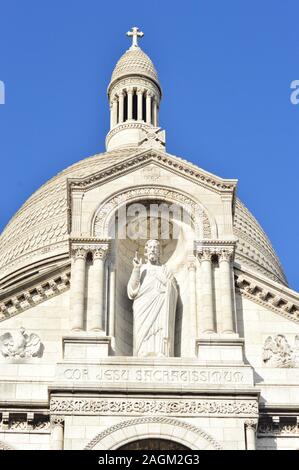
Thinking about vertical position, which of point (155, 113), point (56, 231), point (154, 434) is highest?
point (155, 113)

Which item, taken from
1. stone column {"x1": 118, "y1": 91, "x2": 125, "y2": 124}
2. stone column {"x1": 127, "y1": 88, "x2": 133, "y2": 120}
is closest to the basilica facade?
stone column {"x1": 127, "y1": 88, "x2": 133, "y2": 120}

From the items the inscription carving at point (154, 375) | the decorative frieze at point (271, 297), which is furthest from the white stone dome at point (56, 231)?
the inscription carving at point (154, 375)

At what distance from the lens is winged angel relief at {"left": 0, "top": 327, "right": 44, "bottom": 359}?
28.6 meters

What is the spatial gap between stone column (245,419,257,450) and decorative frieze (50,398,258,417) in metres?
0.18

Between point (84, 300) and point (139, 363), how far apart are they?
227cm

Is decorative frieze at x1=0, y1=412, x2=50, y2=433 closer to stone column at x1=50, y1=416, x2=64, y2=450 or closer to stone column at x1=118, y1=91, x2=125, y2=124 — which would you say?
stone column at x1=50, y1=416, x2=64, y2=450

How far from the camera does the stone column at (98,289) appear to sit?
2842cm

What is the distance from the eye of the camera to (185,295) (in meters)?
30.0

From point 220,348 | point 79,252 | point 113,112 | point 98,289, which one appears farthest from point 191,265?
point 113,112

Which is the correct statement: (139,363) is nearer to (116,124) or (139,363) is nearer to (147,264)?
(147,264)

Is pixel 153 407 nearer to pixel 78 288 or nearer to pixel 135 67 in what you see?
pixel 78 288

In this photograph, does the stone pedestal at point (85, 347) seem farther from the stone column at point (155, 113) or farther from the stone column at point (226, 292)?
the stone column at point (155, 113)

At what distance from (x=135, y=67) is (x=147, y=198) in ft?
109

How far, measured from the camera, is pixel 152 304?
2939cm
